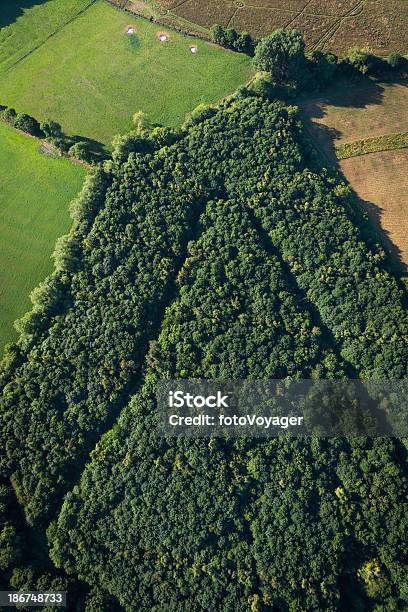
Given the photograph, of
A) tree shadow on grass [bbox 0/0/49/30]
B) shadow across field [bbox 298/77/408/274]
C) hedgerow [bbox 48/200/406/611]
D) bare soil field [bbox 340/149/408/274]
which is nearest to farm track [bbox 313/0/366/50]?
shadow across field [bbox 298/77/408/274]

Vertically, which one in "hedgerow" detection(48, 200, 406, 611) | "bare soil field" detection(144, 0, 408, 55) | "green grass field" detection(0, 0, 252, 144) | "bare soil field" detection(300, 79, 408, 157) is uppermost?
"bare soil field" detection(144, 0, 408, 55)

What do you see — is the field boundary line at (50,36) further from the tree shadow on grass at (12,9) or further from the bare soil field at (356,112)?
the bare soil field at (356,112)

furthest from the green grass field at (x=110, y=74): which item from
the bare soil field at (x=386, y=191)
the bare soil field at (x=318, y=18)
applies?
the bare soil field at (x=386, y=191)

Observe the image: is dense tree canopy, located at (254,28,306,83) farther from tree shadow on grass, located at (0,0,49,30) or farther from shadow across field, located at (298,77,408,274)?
tree shadow on grass, located at (0,0,49,30)

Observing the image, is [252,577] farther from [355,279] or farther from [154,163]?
[154,163]

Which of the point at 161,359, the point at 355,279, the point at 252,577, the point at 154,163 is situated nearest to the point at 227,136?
the point at 154,163

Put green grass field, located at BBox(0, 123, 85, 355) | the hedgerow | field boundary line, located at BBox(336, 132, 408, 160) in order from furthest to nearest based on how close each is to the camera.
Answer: field boundary line, located at BBox(336, 132, 408, 160) → green grass field, located at BBox(0, 123, 85, 355) → the hedgerow

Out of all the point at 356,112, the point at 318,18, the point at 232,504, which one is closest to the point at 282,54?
the point at 318,18
